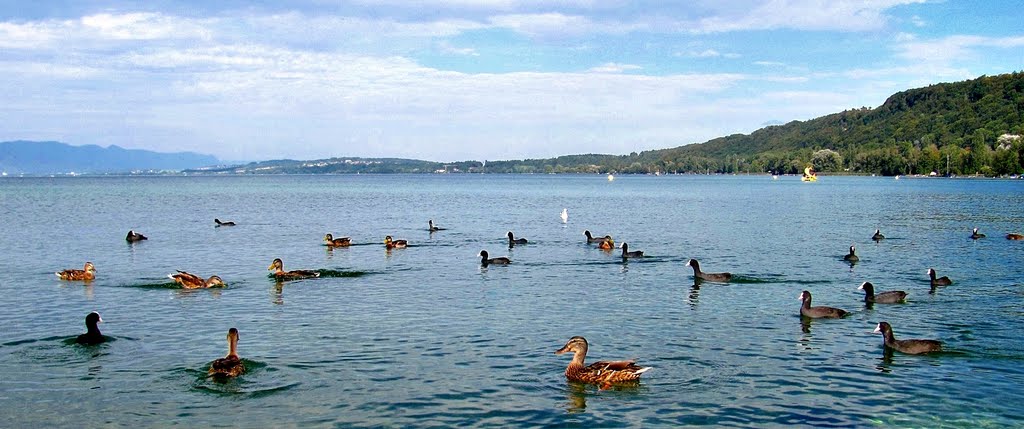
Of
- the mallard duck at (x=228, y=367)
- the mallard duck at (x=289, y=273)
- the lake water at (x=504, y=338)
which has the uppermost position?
the mallard duck at (x=289, y=273)

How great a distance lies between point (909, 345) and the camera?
19.2 m

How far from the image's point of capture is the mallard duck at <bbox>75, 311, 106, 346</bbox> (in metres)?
19.9

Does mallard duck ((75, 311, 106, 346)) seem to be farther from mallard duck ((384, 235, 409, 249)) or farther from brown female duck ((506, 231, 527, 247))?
brown female duck ((506, 231, 527, 247))

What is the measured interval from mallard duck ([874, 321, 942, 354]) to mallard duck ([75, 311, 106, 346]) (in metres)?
18.1

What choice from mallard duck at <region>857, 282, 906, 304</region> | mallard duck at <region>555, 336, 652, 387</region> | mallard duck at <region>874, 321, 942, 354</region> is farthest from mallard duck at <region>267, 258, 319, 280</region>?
mallard duck at <region>874, 321, 942, 354</region>

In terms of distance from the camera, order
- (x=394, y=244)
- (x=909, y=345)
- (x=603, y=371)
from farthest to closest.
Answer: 1. (x=394, y=244)
2. (x=909, y=345)
3. (x=603, y=371)

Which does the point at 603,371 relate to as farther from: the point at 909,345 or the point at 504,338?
the point at 909,345

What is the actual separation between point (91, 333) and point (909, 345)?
1853 centimetres

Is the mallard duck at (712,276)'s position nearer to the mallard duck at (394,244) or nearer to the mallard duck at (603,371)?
the mallard duck at (603,371)

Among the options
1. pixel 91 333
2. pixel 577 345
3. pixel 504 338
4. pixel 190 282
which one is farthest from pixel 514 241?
pixel 577 345

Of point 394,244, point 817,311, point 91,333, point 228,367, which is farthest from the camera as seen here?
point 394,244

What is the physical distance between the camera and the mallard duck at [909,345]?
1916cm

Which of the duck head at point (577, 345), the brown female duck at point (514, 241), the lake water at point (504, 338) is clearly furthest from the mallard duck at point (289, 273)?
the duck head at point (577, 345)

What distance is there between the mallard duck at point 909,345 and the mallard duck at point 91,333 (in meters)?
18.1
